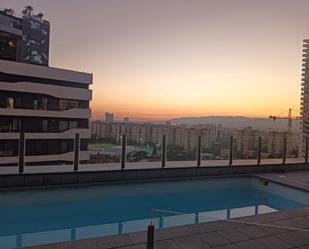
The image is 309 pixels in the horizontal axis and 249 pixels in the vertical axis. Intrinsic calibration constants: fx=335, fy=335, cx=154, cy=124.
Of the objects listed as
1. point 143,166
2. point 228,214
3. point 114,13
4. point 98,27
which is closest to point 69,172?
point 143,166

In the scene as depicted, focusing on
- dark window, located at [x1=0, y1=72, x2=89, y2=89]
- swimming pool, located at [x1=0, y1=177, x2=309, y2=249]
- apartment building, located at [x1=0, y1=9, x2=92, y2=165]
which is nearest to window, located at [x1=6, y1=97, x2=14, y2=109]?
apartment building, located at [x1=0, y1=9, x2=92, y2=165]

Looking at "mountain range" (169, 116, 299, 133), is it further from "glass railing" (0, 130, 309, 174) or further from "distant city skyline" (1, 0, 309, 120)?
"distant city skyline" (1, 0, 309, 120)

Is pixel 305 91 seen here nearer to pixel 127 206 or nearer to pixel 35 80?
pixel 127 206

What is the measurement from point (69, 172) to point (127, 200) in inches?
48.0

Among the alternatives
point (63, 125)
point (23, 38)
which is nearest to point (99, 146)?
point (63, 125)

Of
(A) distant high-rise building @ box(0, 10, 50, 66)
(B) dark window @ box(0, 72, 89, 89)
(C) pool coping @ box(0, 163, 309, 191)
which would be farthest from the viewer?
(A) distant high-rise building @ box(0, 10, 50, 66)

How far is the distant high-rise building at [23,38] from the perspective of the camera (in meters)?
30.9

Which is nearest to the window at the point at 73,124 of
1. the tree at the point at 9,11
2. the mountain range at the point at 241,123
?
the tree at the point at 9,11

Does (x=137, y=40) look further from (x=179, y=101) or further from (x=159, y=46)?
(x=179, y=101)

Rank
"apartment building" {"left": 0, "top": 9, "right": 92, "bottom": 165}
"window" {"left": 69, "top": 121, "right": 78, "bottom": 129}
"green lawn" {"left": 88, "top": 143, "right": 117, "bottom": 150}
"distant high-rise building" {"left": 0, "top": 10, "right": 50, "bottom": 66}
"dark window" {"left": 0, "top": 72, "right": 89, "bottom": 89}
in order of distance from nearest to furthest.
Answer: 1. "green lawn" {"left": 88, "top": 143, "right": 117, "bottom": 150}
2. "apartment building" {"left": 0, "top": 9, "right": 92, "bottom": 165}
3. "dark window" {"left": 0, "top": 72, "right": 89, "bottom": 89}
4. "distant high-rise building" {"left": 0, "top": 10, "right": 50, "bottom": 66}
5. "window" {"left": 69, "top": 121, "right": 78, "bottom": 129}

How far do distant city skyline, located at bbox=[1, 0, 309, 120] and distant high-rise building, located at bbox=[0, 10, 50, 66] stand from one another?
1800 centimetres

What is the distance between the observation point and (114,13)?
11.0 meters

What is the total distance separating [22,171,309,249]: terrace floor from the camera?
3314 mm

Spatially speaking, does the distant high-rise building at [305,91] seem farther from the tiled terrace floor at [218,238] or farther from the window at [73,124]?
the window at [73,124]
